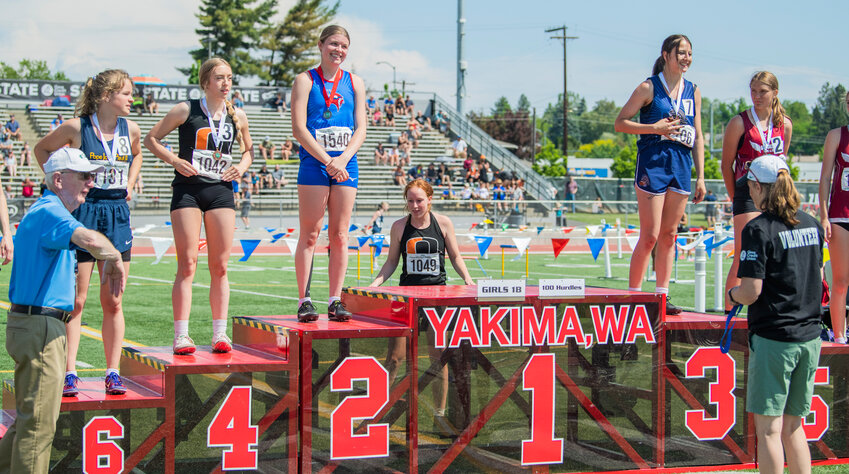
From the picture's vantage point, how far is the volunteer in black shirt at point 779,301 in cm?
493

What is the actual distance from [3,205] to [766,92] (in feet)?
17.5

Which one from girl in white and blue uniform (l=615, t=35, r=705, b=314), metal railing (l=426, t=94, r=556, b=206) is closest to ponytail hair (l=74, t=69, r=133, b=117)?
girl in white and blue uniform (l=615, t=35, r=705, b=314)

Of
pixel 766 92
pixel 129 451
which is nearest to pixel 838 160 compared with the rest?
pixel 766 92

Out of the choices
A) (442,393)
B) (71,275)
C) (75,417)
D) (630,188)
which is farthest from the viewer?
(630,188)

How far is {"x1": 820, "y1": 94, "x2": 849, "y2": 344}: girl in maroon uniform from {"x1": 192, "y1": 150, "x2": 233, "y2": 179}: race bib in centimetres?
433

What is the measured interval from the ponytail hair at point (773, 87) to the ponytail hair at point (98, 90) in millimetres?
4507

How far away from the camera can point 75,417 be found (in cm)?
508

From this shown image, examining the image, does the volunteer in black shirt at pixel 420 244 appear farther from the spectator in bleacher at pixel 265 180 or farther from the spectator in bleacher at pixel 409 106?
the spectator in bleacher at pixel 409 106

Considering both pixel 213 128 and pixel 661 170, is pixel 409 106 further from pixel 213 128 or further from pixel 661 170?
pixel 213 128

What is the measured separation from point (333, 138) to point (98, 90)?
5.01ft

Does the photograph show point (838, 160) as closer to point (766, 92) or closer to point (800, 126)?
point (766, 92)

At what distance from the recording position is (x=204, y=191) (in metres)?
5.82

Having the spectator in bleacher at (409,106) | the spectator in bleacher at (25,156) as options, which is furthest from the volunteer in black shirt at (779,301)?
the spectator in bleacher at (409,106)

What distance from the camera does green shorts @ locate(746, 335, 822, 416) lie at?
4.98m
